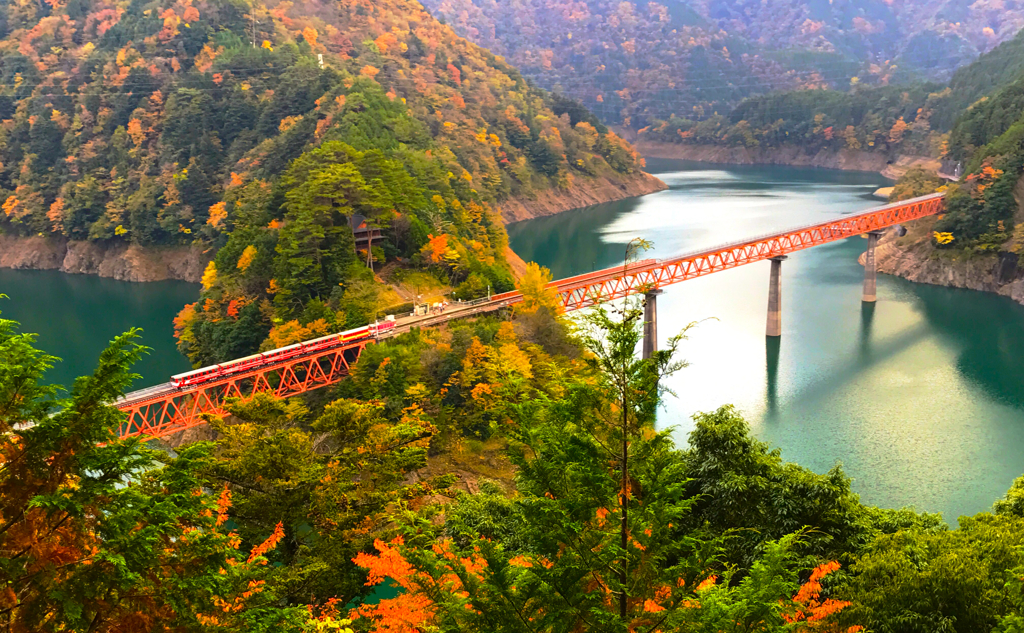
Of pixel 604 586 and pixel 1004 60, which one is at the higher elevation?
pixel 1004 60

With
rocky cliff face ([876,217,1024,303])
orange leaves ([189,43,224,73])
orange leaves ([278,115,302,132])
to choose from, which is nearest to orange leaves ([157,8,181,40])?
orange leaves ([189,43,224,73])

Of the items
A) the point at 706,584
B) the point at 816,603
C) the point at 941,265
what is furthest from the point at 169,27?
the point at 706,584

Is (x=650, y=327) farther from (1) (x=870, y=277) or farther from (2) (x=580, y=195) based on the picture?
(2) (x=580, y=195)

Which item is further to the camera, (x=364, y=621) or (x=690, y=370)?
(x=690, y=370)

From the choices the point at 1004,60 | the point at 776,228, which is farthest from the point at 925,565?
the point at 1004,60

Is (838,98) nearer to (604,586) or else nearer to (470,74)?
(470,74)

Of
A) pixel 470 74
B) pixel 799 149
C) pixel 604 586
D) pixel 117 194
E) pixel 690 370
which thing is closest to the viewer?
pixel 604 586

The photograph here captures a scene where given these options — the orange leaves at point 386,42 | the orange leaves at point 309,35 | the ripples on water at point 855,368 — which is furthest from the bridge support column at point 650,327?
the orange leaves at point 386,42
